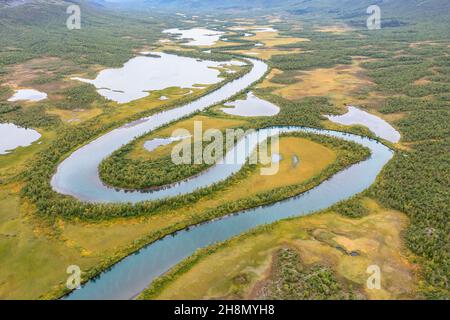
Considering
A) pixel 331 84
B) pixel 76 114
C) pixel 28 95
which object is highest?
pixel 331 84

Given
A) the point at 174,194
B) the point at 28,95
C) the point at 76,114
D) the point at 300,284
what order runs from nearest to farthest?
the point at 300,284
the point at 174,194
the point at 76,114
the point at 28,95

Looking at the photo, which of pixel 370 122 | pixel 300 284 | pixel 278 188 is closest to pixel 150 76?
pixel 370 122

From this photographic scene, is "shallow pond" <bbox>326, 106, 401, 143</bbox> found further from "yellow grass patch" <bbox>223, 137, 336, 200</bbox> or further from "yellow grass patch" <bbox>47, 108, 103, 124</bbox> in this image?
"yellow grass patch" <bbox>47, 108, 103, 124</bbox>

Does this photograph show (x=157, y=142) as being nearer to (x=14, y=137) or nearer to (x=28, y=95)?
(x=14, y=137)

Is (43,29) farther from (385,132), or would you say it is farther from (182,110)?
(385,132)

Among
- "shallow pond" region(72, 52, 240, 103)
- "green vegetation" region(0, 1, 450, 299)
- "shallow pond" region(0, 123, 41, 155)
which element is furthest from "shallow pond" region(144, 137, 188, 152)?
"shallow pond" region(72, 52, 240, 103)
